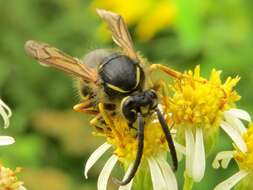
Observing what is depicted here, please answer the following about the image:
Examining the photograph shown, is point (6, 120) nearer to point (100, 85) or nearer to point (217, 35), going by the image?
point (100, 85)

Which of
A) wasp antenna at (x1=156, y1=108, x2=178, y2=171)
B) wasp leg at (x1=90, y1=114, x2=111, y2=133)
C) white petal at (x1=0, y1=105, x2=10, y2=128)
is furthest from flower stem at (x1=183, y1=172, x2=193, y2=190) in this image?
white petal at (x1=0, y1=105, x2=10, y2=128)

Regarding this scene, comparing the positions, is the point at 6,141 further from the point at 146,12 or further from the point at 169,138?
the point at 146,12

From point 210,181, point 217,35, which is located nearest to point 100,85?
point 210,181

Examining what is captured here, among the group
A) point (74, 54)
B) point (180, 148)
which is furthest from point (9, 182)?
point (74, 54)

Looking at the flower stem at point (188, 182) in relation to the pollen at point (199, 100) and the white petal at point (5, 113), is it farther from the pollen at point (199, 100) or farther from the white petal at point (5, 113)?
the white petal at point (5, 113)

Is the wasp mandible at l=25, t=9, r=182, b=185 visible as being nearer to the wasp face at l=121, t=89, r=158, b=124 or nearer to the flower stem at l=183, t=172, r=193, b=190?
the wasp face at l=121, t=89, r=158, b=124

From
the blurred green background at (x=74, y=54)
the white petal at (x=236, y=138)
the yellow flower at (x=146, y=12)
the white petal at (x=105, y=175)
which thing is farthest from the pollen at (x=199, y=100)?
the yellow flower at (x=146, y=12)

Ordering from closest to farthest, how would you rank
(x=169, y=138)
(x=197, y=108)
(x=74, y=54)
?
(x=169, y=138) < (x=197, y=108) < (x=74, y=54)
